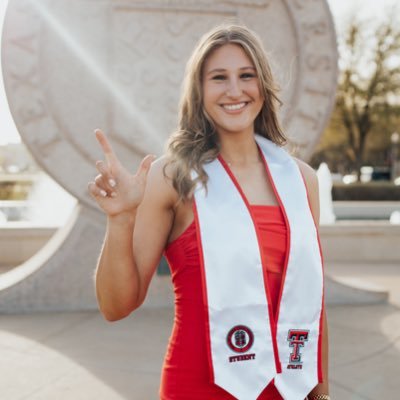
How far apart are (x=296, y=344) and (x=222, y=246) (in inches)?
13.4

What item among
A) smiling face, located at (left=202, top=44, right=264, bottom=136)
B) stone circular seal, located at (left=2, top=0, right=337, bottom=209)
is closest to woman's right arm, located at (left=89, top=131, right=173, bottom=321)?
smiling face, located at (left=202, top=44, right=264, bottom=136)

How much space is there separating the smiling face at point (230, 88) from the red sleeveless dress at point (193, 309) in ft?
0.90

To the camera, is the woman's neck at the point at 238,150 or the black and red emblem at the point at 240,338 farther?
the woman's neck at the point at 238,150

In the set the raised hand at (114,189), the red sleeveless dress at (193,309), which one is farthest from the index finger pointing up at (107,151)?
the red sleeveless dress at (193,309)

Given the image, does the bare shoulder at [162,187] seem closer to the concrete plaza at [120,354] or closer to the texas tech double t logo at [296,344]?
the texas tech double t logo at [296,344]

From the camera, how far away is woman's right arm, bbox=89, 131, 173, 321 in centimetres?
142

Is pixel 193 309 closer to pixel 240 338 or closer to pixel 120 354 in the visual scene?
pixel 240 338

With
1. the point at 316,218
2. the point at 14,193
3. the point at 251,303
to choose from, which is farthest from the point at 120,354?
the point at 14,193

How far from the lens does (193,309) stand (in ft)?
4.99

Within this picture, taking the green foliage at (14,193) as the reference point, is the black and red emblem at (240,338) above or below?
above

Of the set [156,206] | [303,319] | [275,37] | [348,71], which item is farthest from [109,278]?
A: [348,71]

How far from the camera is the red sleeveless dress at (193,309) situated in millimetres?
1474

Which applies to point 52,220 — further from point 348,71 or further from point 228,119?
point 348,71

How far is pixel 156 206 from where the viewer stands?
156 cm
